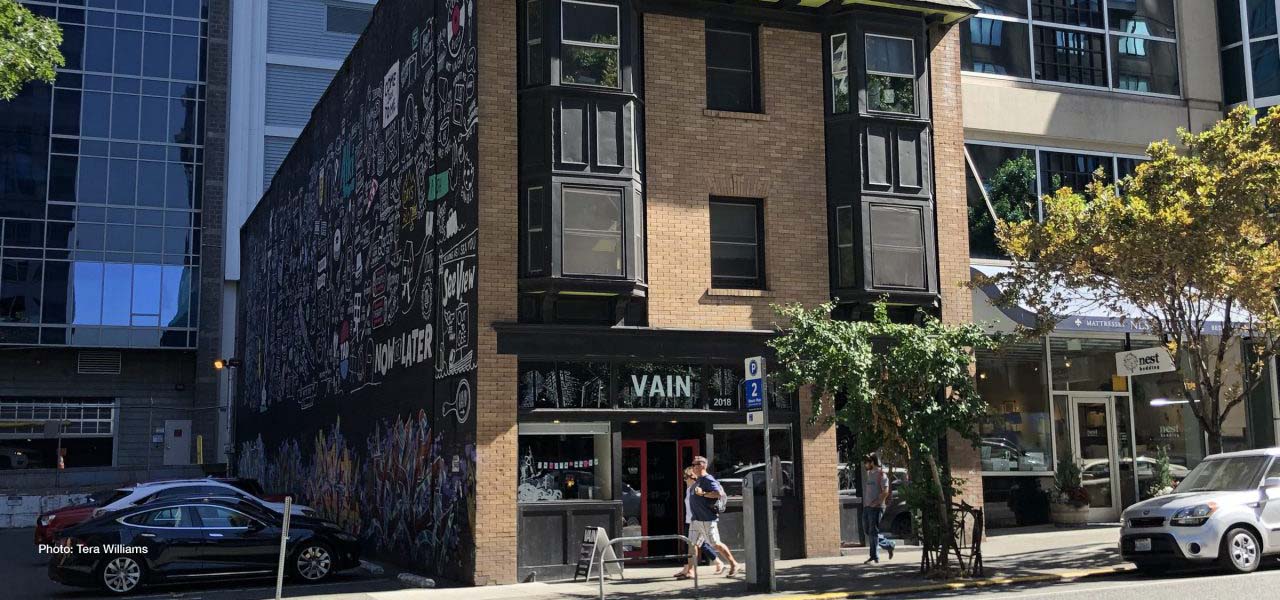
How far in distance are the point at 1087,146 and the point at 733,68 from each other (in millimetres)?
9193

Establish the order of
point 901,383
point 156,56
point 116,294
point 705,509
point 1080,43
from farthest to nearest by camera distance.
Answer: point 156,56 < point 116,294 < point 1080,43 < point 705,509 < point 901,383

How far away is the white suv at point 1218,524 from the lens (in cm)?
1534

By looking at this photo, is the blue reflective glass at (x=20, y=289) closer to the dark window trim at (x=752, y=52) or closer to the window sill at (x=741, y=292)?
the dark window trim at (x=752, y=52)

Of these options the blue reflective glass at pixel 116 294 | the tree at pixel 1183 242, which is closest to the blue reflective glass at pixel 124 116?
the blue reflective glass at pixel 116 294

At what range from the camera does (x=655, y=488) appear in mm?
19031

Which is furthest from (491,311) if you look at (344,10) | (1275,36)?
(344,10)

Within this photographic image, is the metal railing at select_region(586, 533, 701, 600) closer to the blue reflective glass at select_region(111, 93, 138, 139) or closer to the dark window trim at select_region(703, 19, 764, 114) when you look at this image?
the dark window trim at select_region(703, 19, 764, 114)

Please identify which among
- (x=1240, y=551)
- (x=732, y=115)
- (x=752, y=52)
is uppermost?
(x=752, y=52)

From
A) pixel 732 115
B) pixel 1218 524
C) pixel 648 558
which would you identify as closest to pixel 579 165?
pixel 732 115

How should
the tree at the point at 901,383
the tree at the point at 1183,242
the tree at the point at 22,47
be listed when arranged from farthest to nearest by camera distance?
1. the tree at the point at 1183,242
2. the tree at the point at 901,383
3. the tree at the point at 22,47

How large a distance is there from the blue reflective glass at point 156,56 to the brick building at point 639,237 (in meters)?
32.7

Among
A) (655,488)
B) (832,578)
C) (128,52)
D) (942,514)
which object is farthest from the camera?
(128,52)

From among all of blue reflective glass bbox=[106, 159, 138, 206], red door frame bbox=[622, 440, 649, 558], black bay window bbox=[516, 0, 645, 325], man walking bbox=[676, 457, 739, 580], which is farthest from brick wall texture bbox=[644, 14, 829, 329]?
blue reflective glass bbox=[106, 159, 138, 206]

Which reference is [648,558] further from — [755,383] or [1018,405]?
[1018,405]
